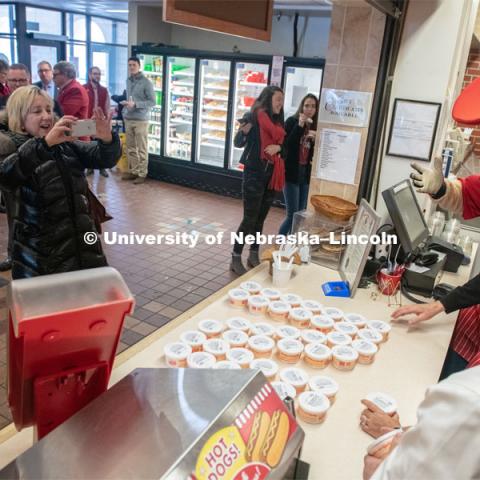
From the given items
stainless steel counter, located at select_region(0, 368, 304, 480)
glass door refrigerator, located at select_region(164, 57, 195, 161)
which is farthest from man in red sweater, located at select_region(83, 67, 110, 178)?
stainless steel counter, located at select_region(0, 368, 304, 480)

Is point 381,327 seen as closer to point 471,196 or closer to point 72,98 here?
point 471,196

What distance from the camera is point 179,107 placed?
7969 mm

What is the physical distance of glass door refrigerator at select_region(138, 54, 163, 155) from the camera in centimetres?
794

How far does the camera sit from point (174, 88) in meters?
7.90

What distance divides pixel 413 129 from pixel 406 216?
2.30 feet

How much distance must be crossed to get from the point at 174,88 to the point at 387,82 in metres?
5.62

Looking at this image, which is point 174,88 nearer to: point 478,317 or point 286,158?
point 286,158

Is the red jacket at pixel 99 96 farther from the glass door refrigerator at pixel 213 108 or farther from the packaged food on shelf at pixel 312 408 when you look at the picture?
the packaged food on shelf at pixel 312 408

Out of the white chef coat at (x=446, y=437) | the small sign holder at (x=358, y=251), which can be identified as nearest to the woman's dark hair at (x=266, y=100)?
the small sign holder at (x=358, y=251)

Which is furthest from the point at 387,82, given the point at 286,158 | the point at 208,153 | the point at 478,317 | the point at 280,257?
the point at 208,153

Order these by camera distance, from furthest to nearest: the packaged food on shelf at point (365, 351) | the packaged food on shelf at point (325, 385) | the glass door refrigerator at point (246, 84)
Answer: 1. the glass door refrigerator at point (246, 84)
2. the packaged food on shelf at point (365, 351)
3. the packaged food on shelf at point (325, 385)

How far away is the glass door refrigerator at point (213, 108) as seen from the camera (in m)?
7.46

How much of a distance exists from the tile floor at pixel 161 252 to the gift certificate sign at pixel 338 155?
5.18 feet

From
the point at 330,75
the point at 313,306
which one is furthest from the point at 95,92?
the point at 313,306
